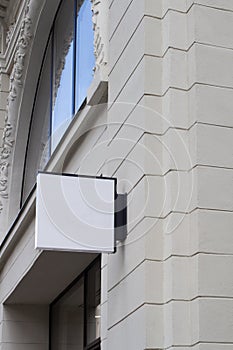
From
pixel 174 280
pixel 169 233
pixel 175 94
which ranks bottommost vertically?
pixel 174 280

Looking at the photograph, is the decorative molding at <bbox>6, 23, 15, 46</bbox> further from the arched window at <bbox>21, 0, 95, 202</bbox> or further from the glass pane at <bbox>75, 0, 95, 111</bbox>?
the glass pane at <bbox>75, 0, 95, 111</bbox>

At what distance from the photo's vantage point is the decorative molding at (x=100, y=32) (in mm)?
5617

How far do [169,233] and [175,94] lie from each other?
2.60ft

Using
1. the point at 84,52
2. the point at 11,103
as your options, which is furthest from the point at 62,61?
the point at 11,103

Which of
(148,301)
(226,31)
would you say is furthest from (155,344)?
A: (226,31)

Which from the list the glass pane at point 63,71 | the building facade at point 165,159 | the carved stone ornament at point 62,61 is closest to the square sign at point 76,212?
the building facade at point 165,159

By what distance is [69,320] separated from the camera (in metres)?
8.32

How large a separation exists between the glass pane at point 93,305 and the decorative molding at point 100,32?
209 centimetres

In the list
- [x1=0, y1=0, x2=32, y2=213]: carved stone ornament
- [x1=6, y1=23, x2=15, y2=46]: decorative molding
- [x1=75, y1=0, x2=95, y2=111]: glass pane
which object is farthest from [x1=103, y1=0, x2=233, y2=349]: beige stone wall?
[x1=6, y1=23, x2=15, y2=46]: decorative molding

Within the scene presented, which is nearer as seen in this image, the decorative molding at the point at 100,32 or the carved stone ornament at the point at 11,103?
the decorative molding at the point at 100,32

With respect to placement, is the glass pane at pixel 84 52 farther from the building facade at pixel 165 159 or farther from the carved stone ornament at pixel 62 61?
the building facade at pixel 165 159

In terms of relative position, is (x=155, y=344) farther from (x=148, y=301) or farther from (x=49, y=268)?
(x=49, y=268)

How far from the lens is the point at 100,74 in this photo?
5.48 metres

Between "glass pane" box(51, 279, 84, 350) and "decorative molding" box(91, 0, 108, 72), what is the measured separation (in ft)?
9.11
